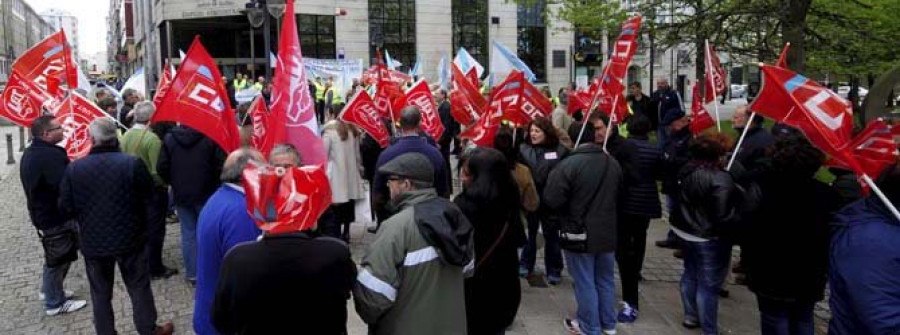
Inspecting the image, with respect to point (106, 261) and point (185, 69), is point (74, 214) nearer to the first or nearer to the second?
point (106, 261)

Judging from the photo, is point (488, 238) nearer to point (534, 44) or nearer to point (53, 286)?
point (53, 286)

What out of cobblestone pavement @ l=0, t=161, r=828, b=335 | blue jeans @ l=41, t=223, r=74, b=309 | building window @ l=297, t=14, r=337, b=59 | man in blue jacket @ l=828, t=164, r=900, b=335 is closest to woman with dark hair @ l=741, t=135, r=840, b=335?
man in blue jacket @ l=828, t=164, r=900, b=335

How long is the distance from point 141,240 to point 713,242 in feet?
13.9

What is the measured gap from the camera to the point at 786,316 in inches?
179

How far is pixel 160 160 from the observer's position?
6867mm

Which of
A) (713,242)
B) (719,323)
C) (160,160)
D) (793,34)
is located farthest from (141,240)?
(793,34)

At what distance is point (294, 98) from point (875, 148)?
3.36m

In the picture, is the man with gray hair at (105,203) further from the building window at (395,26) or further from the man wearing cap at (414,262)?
the building window at (395,26)

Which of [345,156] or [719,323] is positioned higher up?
[345,156]

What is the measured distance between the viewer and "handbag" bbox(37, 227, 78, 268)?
587 cm

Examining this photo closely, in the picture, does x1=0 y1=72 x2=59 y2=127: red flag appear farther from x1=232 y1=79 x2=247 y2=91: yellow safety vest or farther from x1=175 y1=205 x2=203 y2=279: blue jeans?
x1=232 y1=79 x2=247 y2=91: yellow safety vest

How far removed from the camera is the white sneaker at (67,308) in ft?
20.8

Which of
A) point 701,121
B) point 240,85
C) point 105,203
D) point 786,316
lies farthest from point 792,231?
point 240,85

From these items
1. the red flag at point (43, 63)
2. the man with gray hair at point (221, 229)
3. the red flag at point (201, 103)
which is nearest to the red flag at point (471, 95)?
the red flag at point (201, 103)
